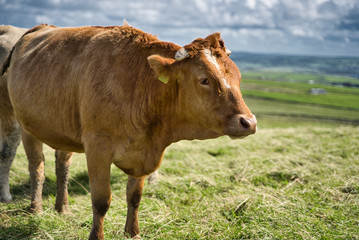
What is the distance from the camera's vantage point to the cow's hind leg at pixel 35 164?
5.10 metres

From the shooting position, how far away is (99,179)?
12.4 feet

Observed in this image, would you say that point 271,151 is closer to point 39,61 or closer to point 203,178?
point 203,178

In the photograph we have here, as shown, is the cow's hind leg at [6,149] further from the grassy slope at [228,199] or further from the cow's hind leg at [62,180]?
the cow's hind leg at [62,180]

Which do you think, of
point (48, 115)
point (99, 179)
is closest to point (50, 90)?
point (48, 115)

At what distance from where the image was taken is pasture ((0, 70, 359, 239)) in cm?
430

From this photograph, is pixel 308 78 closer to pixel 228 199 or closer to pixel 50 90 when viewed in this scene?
pixel 228 199

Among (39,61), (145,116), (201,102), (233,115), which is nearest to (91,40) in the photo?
(39,61)

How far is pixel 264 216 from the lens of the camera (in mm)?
4477

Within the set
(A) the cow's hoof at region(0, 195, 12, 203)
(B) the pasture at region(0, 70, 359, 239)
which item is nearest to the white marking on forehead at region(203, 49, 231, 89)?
(B) the pasture at region(0, 70, 359, 239)

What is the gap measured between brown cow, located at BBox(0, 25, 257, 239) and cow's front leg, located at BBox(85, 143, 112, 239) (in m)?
0.01

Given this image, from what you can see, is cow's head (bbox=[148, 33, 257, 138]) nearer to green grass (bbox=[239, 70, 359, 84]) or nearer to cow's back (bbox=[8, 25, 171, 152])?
cow's back (bbox=[8, 25, 171, 152])

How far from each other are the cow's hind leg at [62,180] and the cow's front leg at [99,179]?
150cm

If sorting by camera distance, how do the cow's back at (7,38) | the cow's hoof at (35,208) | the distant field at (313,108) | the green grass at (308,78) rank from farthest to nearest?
the green grass at (308,78) < the distant field at (313,108) < the cow's back at (7,38) < the cow's hoof at (35,208)

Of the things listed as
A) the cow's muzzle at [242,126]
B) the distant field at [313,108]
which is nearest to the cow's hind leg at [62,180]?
the cow's muzzle at [242,126]
